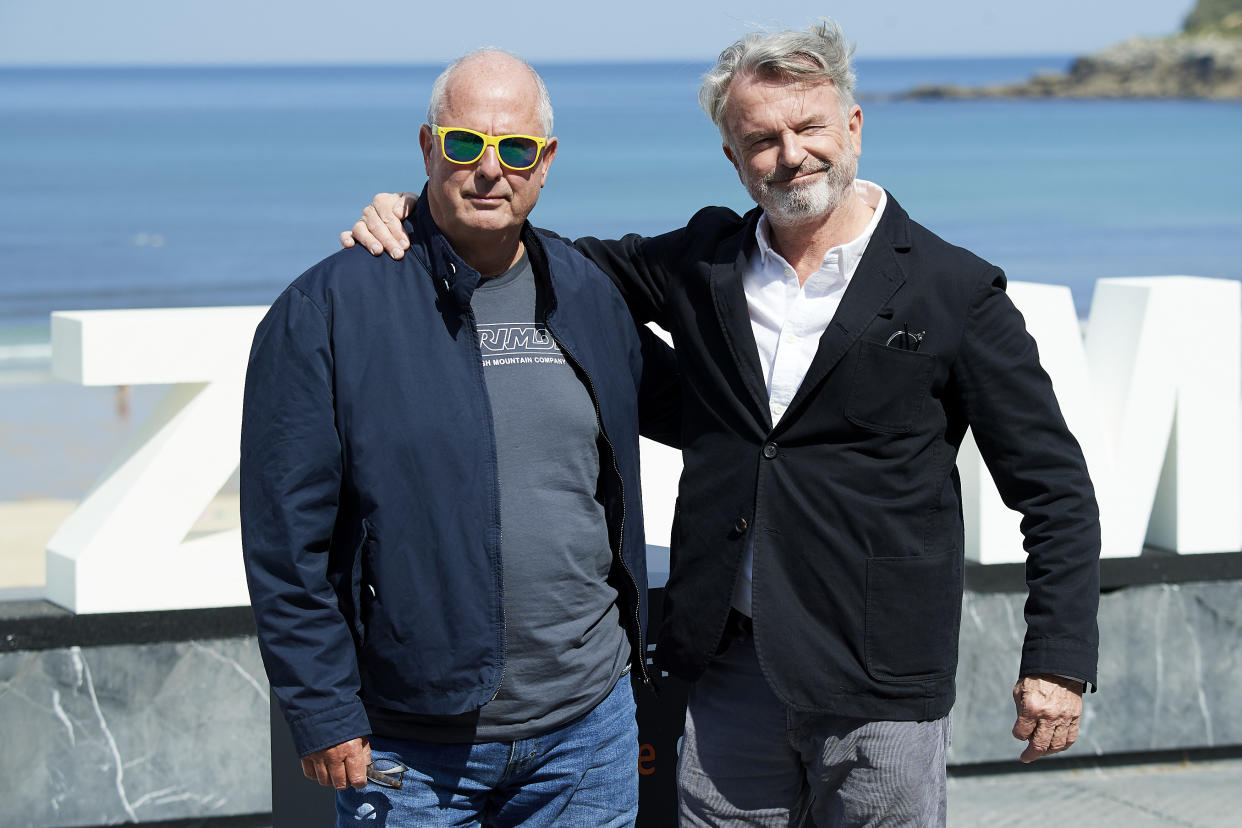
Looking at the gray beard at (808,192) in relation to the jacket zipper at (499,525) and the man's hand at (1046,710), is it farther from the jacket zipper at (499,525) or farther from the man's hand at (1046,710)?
the man's hand at (1046,710)

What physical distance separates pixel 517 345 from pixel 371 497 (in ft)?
1.34

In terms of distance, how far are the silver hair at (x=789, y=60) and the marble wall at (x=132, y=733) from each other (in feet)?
8.17

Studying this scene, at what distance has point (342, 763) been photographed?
2.57 metres

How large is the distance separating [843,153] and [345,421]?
1.12m

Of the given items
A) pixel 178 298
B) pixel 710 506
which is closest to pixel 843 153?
pixel 710 506

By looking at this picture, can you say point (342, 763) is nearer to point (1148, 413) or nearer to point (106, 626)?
point (106, 626)

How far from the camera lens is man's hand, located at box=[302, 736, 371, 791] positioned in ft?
8.42

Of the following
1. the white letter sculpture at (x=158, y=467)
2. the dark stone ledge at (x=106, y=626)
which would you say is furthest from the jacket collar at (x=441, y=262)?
the dark stone ledge at (x=106, y=626)

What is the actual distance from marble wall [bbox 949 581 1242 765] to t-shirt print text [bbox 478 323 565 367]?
8.64 feet

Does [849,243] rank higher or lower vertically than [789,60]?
lower

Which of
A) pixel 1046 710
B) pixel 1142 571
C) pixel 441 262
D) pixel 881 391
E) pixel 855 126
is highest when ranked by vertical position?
pixel 855 126

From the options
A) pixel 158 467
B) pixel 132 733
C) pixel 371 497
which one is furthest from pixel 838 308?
pixel 132 733

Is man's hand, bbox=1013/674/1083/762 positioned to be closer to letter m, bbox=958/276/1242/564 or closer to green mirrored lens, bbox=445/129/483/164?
green mirrored lens, bbox=445/129/483/164

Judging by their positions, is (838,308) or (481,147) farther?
(838,308)
